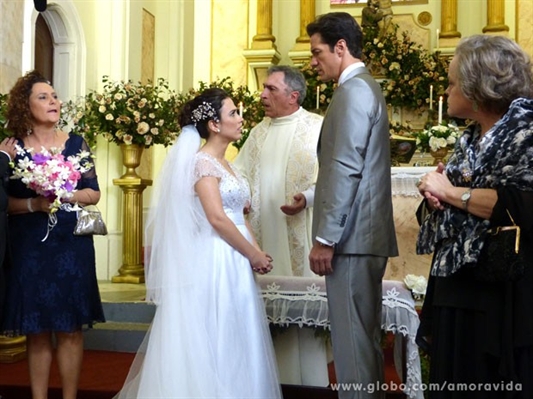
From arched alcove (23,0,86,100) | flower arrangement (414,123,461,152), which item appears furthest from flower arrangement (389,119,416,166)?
arched alcove (23,0,86,100)

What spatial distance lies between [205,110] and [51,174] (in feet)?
2.85

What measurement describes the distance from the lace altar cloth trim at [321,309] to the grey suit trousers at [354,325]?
1.76 feet

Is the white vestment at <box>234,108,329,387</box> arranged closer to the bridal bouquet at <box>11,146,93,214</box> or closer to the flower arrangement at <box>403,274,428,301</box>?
the flower arrangement at <box>403,274,428,301</box>

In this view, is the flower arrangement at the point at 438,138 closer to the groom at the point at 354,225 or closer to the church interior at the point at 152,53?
the church interior at the point at 152,53

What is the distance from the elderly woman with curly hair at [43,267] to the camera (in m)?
3.86

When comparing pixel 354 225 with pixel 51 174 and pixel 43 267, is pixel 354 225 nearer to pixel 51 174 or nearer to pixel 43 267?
pixel 51 174

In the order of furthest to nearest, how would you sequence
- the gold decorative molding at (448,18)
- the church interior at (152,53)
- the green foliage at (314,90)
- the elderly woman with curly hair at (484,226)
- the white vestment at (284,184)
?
the gold decorative molding at (448,18), the green foliage at (314,90), the church interior at (152,53), the white vestment at (284,184), the elderly woman with curly hair at (484,226)

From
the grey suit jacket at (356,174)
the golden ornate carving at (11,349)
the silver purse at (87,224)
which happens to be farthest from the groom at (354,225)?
the golden ornate carving at (11,349)

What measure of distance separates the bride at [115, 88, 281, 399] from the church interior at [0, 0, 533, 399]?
2147 mm

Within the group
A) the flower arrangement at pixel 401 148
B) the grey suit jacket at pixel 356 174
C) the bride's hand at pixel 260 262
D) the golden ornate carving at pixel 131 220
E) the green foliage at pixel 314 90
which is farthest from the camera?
the green foliage at pixel 314 90

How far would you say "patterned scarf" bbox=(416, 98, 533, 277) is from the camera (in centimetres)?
232

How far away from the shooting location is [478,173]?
96.2 inches

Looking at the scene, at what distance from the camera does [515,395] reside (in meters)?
2.29

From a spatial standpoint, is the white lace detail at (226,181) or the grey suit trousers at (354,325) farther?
the white lace detail at (226,181)
